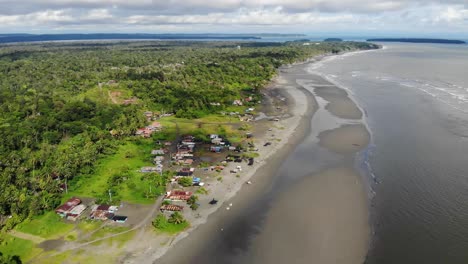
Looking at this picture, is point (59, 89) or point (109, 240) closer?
point (109, 240)

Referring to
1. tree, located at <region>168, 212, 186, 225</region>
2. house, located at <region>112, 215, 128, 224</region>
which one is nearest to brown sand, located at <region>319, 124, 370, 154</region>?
tree, located at <region>168, 212, 186, 225</region>

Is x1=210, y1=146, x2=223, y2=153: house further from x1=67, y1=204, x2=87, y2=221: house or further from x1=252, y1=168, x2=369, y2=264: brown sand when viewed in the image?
x1=67, y1=204, x2=87, y2=221: house

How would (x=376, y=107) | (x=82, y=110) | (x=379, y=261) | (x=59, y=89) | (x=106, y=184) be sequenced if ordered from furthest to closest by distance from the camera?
(x=59, y=89) < (x=376, y=107) < (x=82, y=110) < (x=106, y=184) < (x=379, y=261)

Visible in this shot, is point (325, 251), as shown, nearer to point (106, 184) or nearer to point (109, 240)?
point (109, 240)

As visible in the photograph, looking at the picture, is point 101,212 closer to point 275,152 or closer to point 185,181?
point 185,181

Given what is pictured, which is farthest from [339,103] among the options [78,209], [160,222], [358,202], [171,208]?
[78,209]

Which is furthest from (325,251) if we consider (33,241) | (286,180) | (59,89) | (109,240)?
(59,89)
